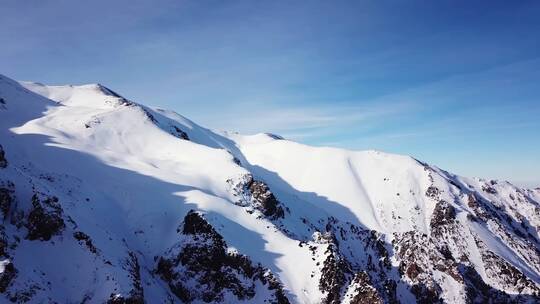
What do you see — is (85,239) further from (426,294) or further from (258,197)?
(426,294)

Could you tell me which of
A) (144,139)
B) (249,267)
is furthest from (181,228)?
(144,139)

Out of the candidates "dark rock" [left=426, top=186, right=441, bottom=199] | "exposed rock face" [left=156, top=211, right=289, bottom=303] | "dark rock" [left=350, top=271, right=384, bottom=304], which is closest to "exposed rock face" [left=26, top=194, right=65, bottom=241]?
"exposed rock face" [left=156, top=211, right=289, bottom=303]

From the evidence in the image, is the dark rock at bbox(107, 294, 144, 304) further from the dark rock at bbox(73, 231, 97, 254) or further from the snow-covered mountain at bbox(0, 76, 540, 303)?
the dark rock at bbox(73, 231, 97, 254)

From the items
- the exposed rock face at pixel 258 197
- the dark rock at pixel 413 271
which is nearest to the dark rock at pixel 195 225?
the exposed rock face at pixel 258 197

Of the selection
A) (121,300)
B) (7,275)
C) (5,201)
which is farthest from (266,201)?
(7,275)

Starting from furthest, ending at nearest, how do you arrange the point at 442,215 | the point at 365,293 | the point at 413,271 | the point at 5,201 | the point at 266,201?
1. the point at 442,215
2. the point at 413,271
3. the point at 266,201
4. the point at 365,293
5. the point at 5,201
